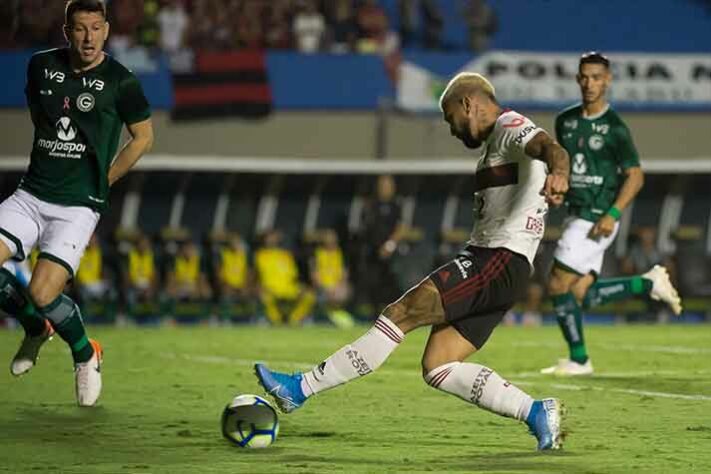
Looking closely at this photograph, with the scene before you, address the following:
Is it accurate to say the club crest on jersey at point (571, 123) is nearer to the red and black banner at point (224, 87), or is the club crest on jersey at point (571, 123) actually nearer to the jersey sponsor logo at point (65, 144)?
the jersey sponsor logo at point (65, 144)

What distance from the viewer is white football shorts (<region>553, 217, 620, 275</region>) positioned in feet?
38.8

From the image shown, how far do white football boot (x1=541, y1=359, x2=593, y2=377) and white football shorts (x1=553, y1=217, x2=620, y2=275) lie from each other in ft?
2.22

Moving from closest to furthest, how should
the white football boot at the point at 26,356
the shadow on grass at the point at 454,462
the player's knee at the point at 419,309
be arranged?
the shadow on grass at the point at 454,462 < the player's knee at the point at 419,309 < the white football boot at the point at 26,356

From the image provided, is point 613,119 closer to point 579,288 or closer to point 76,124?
point 579,288

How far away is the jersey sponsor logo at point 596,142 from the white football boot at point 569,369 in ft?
5.22

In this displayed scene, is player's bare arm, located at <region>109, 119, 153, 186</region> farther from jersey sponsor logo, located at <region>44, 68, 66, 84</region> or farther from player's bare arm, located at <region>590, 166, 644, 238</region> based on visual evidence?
player's bare arm, located at <region>590, 166, 644, 238</region>

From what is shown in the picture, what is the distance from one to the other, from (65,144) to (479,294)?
2732 mm

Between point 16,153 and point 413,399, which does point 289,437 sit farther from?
point 16,153

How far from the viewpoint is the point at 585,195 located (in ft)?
39.0

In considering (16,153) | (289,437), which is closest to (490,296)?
(289,437)

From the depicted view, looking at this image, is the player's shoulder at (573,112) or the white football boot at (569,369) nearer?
the white football boot at (569,369)

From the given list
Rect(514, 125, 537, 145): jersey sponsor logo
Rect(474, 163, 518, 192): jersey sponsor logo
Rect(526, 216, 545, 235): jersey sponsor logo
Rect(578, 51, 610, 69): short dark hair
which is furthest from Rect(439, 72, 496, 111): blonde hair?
Rect(578, 51, 610, 69): short dark hair

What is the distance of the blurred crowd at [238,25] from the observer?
2333cm

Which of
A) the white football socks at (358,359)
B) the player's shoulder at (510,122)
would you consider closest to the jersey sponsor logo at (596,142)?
the player's shoulder at (510,122)
